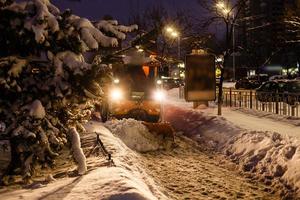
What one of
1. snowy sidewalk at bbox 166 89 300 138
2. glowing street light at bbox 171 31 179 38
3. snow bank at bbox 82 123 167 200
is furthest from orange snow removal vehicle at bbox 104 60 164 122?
glowing street light at bbox 171 31 179 38

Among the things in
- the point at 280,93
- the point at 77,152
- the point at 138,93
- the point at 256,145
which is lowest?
the point at 256,145

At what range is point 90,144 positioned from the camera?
1209 cm

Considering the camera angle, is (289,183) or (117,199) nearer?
(117,199)

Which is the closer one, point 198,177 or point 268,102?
point 198,177

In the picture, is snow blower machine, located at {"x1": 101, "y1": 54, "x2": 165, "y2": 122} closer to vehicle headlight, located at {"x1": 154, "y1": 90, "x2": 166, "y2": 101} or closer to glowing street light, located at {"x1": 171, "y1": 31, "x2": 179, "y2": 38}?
vehicle headlight, located at {"x1": 154, "y1": 90, "x2": 166, "y2": 101}

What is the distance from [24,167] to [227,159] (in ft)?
21.8

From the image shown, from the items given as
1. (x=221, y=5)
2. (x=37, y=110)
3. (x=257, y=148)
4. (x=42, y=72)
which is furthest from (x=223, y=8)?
(x=37, y=110)

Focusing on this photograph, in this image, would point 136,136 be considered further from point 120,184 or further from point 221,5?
point 221,5

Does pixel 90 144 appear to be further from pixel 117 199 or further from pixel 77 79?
pixel 117 199

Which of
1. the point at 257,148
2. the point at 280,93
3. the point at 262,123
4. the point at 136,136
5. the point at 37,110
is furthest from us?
the point at 280,93

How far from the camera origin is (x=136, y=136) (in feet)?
48.7

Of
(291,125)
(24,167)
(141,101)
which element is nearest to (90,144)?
(24,167)

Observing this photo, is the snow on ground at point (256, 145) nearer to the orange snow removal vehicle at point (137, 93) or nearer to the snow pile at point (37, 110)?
the orange snow removal vehicle at point (137, 93)

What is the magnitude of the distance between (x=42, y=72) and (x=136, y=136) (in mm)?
7516
